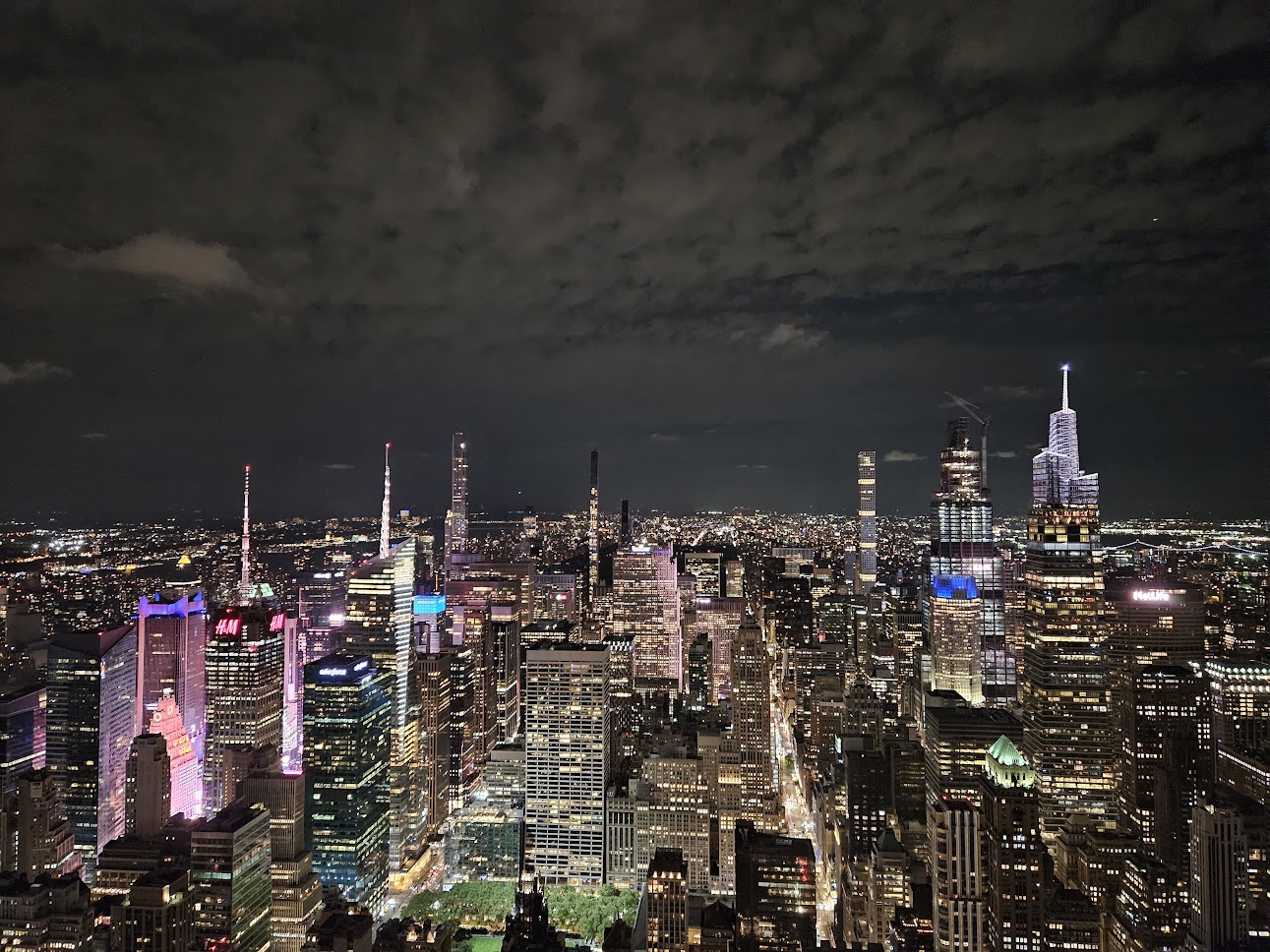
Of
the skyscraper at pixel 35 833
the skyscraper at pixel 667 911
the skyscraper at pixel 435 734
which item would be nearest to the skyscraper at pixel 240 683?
the skyscraper at pixel 435 734

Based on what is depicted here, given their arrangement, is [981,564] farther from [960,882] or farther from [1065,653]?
[960,882]

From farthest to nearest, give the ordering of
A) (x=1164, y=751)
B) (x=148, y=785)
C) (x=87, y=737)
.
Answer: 1. (x=87, y=737)
2. (x=148, y=785)
3. (x=1164, y=751)

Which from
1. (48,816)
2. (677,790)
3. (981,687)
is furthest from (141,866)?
(981,687)

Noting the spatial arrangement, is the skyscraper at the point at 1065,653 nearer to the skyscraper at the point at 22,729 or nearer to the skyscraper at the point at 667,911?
the skyscraper at the point at 667,911

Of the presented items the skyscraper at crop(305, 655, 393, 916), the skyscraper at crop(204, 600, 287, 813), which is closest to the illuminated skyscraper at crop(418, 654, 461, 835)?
the skyscraper at crop(305, 655, 393, 916)

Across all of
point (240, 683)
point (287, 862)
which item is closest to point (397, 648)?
point (240, 683)

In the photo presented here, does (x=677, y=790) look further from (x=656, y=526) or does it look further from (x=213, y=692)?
(x=656, y=526)
